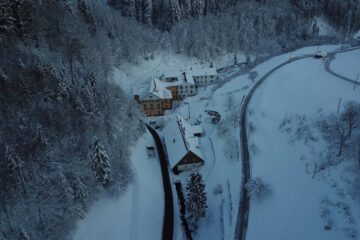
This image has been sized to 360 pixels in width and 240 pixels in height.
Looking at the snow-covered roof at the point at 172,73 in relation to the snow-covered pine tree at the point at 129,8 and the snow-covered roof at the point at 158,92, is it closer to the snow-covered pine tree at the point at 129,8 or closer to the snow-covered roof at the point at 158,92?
the snow-covered roof at the point at 158,92

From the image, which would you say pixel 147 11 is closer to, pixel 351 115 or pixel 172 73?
pixel 172 73

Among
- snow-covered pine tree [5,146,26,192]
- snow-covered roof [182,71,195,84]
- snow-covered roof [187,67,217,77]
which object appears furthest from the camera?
snow-covered roof [187,67,217,77]

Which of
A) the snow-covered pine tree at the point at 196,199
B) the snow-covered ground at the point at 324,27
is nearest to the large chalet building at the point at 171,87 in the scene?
the snow-covered pine tree at the point at 196,199

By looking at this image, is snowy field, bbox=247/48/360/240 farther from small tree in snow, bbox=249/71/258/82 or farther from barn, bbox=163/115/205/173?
small tree in snow, bbox=249/71/258/82

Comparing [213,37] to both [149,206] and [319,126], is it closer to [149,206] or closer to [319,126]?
[319,126]

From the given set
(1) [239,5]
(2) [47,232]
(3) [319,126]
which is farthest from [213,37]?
(2) [47,232]

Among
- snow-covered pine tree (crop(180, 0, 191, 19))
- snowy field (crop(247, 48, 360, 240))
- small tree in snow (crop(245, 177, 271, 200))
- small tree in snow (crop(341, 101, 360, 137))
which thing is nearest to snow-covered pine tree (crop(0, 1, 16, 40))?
snowy field (crop(247, 48, 360, 240))

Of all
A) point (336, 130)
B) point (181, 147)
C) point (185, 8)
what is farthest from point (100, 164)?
point (185, 8)
